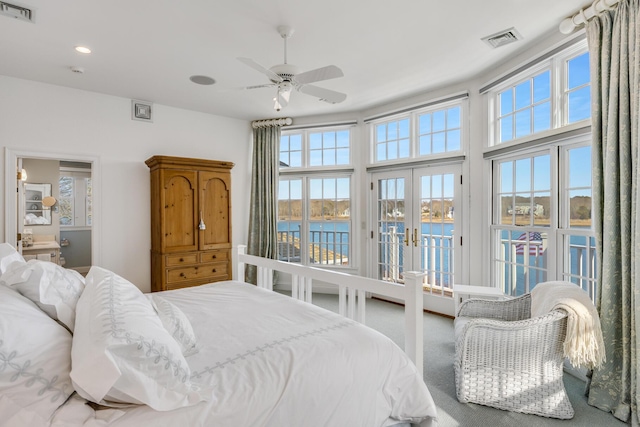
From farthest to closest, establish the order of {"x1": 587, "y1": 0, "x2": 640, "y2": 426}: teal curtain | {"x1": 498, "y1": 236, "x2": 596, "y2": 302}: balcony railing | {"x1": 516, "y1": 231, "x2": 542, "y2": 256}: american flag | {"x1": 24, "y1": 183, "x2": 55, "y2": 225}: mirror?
{"x1": 24, "y1": 183, "x2": 55, "y2": 225}: mirror → {"x1": 516, "y1": 231, "x2": 542, "y2": 256}: american flag → {"x1": 498, "y1": 236, "x2": 596, "y2": 302}: balcony railing → {"x1": 587, "y1": 0, "x2": 640, "y2": 426}: teal curtain

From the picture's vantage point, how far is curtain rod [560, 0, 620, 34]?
84.7 inches

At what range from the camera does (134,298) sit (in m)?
1.46

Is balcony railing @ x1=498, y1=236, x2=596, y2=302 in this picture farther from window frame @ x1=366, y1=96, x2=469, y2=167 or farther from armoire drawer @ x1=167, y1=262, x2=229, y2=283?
armoire drawer @ x1=167, y1=262, x2=229, y2=283

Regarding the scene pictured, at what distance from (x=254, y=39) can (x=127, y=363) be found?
2.59m

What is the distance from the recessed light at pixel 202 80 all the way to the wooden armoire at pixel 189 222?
90 cm

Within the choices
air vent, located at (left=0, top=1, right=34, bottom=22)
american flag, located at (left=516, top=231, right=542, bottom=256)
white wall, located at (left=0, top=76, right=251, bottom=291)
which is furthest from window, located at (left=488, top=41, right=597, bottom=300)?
air vent, located at (left=0, top=1, right=34, bottom=22)

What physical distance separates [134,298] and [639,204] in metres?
2.75

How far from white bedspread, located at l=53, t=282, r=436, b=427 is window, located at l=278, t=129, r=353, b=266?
327 cm

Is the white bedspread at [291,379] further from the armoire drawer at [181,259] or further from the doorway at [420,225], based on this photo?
the doorway at [420,225]

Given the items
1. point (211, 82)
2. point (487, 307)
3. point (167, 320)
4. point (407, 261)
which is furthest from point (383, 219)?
point (167, 320)

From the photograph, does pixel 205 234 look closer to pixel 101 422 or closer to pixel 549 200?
pixel 101 422

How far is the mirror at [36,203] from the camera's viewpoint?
550cm

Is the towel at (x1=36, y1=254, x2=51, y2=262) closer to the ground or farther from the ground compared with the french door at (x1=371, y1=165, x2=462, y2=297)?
closer to the ground

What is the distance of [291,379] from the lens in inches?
47.9
